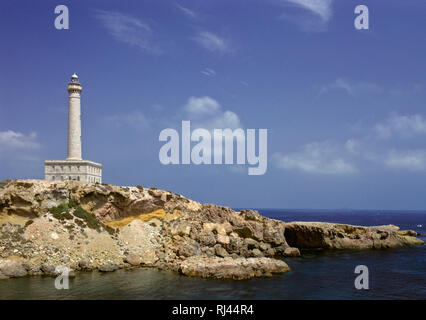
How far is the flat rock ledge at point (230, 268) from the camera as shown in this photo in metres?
33.8

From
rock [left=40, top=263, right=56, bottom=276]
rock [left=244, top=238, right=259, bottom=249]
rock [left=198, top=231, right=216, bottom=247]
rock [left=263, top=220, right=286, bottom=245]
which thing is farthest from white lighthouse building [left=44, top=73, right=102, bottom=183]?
rock [left=263, top=220, right=286, bottom=245]

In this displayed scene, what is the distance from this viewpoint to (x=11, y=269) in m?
33.0

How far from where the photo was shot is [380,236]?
195ft

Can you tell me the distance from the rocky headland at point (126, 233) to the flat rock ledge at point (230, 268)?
0.29 ft

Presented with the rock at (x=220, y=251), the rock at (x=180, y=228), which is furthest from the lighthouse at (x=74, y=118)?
the rock at (x=220, y=251)

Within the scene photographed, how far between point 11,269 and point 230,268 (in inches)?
755

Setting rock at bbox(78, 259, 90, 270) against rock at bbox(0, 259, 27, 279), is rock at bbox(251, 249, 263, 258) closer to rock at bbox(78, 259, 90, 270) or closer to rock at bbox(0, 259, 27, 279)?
rock at bbox(78, 259, 90, 270)

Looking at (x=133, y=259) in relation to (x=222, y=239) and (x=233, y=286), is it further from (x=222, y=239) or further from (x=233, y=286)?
(x=233, y=286)

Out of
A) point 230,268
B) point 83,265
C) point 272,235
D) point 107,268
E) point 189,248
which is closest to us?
point 230,268

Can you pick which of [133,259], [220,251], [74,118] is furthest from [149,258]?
[74,118]

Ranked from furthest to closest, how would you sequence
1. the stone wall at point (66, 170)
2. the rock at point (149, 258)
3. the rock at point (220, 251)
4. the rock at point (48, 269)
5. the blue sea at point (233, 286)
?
the stone wall at point (66, 170), the rock at point (220, 251), the rock at point (149, 258), the rock at point (48, 269), the blue sea at point (233, 286)

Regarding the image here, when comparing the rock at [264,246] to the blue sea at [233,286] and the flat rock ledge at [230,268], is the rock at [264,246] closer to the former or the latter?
the blue sea at [233,286]

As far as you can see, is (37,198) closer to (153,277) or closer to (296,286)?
(153,277)
